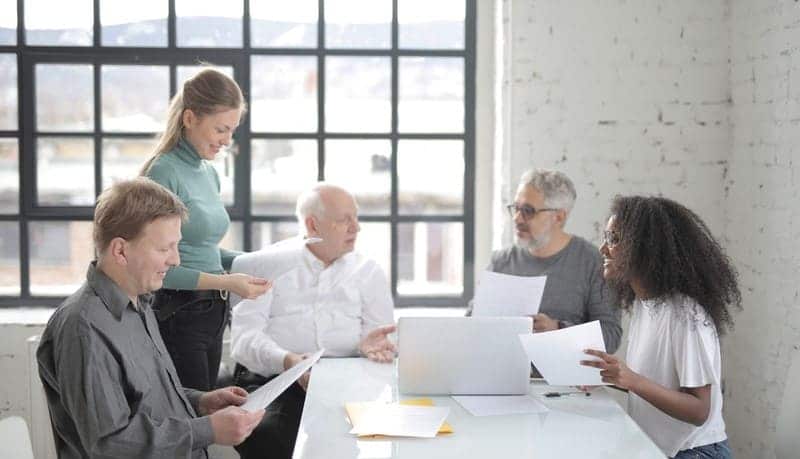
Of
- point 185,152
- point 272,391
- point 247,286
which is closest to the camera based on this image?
point 272,391

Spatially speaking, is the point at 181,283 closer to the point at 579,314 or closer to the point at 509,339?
the point at 509,339

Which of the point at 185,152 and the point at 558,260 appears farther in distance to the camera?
the point at 558,260

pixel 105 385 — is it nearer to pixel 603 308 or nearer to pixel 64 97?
pixel 603 308

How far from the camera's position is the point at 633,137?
4516 mm

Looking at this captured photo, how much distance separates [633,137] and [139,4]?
7.71 ft

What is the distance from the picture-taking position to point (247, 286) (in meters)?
3.45

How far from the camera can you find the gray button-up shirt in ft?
7.51

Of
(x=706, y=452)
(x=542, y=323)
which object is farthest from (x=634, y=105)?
(x=706, y=452)

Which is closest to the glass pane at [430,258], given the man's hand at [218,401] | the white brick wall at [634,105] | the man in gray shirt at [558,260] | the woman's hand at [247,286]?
the white brick wall at [634,105]

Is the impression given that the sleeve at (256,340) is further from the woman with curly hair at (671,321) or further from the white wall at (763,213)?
the white wall at (763,213)

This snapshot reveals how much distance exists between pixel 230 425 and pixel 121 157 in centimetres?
254

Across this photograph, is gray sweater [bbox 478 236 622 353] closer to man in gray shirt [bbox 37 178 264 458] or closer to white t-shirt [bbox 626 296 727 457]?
white t-shirt [bbox 626 296 727 457]

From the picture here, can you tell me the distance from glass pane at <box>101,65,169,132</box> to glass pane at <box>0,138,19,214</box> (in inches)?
17.5

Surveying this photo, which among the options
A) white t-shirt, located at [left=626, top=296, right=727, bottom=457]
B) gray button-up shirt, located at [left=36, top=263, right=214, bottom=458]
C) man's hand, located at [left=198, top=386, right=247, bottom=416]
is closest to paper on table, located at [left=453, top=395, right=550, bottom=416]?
white t-shirt, located at [left=626, top=296, right=727, bottom=457]
